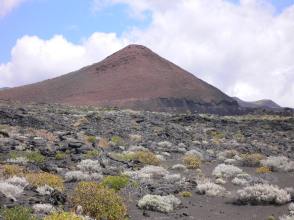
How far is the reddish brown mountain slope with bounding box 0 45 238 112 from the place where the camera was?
10056cm

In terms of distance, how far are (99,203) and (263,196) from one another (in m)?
5.73

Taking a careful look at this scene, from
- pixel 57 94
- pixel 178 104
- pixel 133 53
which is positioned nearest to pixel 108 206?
pixel 178 104

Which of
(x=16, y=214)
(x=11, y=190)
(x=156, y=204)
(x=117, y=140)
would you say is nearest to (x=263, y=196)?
(x=156, y=204)

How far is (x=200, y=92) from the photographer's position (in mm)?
112375

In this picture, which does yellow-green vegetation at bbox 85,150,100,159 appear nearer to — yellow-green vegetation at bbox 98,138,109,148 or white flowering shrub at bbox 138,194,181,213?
yellow-green vegetation at bbox 98,138,109,148

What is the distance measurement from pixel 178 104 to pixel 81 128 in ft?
227

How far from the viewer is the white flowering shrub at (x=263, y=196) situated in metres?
13.6

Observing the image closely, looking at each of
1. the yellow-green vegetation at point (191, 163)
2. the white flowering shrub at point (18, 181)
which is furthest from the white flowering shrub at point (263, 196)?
the yellow-green vegetation at point (191, 163)

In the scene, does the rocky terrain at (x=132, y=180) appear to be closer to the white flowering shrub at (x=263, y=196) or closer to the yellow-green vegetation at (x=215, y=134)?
the white flowering shrub at (x=263, y=196)

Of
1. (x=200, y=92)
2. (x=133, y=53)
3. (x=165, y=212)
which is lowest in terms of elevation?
(x=165, y=212)

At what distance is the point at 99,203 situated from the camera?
10375 millimetres

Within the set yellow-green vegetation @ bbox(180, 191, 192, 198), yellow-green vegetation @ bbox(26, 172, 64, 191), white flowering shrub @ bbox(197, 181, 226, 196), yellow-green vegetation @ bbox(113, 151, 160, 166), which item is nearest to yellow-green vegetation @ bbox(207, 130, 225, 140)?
yellow-green vegetation @ bbox(113, 151, 160, 166)

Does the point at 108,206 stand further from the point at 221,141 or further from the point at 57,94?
the point at 57,94

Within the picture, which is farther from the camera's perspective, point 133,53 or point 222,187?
point 133,53
